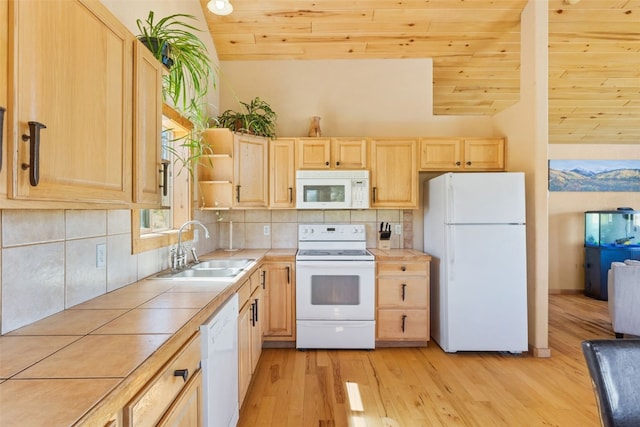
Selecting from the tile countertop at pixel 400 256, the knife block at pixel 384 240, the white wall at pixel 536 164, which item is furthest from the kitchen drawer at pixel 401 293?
the white wall at pixel 536 164

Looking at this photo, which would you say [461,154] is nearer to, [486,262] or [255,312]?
[486,262]

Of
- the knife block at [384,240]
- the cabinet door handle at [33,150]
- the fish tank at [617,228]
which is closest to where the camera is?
the cabinet door handle at [33,150]

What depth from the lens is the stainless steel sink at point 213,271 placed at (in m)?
2.00

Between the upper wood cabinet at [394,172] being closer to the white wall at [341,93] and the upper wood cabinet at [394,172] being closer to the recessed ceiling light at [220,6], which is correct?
the white wall at [341,93]

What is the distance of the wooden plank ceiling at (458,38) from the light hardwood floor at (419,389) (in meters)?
3.04

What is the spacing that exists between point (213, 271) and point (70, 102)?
167 centimetres

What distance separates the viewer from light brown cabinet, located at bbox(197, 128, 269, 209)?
3066 millimetres

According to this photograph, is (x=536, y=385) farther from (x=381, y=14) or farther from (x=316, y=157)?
(x=381, y=14)

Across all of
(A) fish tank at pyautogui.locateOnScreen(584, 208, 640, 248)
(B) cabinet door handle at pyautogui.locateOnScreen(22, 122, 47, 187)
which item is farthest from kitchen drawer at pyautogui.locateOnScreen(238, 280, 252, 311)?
(A) fish tank at pyautogui.locateOnScreen(584, 208, 640, 248)

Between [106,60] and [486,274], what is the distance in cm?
299

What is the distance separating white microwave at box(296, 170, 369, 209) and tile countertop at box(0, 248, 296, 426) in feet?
5.93

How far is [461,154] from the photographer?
3340mm

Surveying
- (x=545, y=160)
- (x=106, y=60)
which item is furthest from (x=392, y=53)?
(x=106, y=60)

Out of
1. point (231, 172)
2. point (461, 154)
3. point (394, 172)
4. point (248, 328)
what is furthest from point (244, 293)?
point (461, 154)
